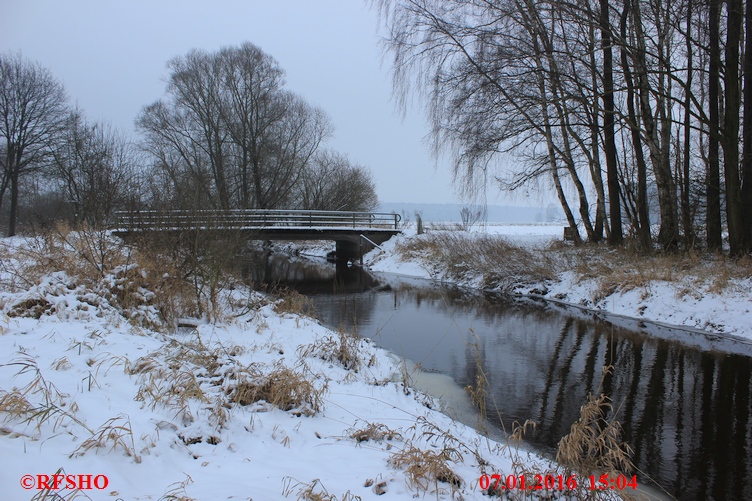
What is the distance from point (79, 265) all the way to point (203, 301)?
7.24 ft

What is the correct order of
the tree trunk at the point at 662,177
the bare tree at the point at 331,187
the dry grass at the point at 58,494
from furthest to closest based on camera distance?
1. the bare tree at the point at 331,187
2. the tree trunk at the point at 662,177
3. the dry grass at the point at 58,494

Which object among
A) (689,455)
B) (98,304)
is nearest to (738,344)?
(689,455)

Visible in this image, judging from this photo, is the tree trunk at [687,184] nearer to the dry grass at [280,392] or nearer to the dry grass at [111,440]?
the dry grass at [280,392]

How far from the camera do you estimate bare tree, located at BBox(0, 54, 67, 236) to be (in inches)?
1028

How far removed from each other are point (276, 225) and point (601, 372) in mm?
22306

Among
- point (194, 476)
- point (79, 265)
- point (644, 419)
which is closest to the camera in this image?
point (194, 476)

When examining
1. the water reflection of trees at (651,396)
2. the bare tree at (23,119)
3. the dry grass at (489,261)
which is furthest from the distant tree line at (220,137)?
the water reflection of trees at (651,396)

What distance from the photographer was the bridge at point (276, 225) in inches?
342

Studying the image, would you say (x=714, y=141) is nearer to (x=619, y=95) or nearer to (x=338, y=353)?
(x=619, y=95)

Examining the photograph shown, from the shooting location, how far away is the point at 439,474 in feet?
11.2

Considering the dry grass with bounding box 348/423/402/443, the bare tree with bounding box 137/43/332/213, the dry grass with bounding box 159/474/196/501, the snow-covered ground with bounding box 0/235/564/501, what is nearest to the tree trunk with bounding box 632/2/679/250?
the snow-covered ground with bounding box 0/235/564/501

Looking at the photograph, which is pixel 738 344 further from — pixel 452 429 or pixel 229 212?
pixel 229 212

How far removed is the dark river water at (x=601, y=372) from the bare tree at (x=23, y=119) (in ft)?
78.4

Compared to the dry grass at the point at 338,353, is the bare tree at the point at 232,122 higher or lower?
higher
